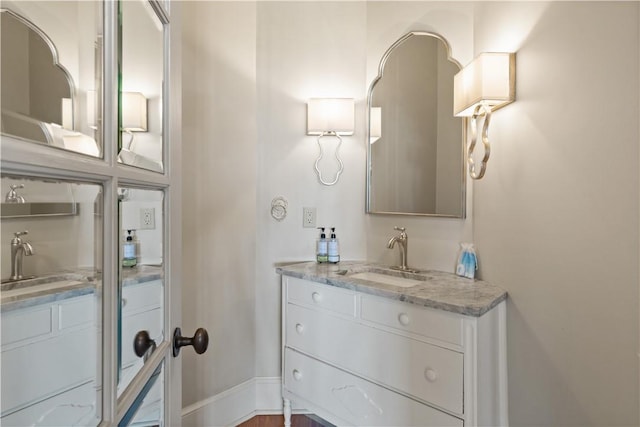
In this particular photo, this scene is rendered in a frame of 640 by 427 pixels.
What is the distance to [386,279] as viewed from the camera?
183cm

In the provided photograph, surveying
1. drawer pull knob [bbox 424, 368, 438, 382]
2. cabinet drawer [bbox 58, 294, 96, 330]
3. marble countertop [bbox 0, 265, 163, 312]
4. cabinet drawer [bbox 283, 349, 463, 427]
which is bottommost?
cabinet drawer [bbox 283, 349, 463, 427]

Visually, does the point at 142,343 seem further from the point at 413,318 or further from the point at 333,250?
the point at 333,250

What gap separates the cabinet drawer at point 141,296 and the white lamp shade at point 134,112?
274 mm

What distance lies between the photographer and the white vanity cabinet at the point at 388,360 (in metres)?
1.29

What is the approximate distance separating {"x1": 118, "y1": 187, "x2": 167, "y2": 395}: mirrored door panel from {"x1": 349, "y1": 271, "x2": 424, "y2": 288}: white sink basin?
1.15m

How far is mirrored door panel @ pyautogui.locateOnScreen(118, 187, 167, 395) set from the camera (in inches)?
22.2

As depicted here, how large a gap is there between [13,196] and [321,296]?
1.52 m

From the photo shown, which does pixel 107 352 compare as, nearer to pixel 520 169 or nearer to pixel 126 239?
pixel 126 239

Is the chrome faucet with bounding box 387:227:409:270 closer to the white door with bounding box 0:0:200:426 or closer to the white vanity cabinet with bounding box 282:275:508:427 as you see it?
the white vanity cabinet with bounding box 282:275:508:427

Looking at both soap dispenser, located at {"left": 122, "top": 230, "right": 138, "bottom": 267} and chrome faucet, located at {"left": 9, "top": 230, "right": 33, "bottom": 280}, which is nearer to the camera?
chrome faucet, located at {"left": 9, "top": 230, "right": 33, "bottom": 280}

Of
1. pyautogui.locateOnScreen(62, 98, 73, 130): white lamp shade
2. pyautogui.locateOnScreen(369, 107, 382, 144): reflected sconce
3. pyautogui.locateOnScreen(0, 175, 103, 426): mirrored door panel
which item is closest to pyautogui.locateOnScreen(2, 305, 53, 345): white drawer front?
pyautogui.locateOnScreen(0, 175, 103, 426): mirrored door panel

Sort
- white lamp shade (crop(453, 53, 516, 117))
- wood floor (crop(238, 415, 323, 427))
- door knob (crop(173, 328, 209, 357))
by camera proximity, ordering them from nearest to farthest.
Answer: door knob (crop(173, 328, 209, 357)) → white lamp shade (crop(453, 53, 516, 117)) → wood floor (crop(238, 415, 323, 427))

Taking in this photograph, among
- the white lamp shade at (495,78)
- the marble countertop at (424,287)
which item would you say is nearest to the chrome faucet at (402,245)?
the marble countertop at (424,287)

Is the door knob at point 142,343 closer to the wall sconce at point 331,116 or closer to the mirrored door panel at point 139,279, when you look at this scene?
the mirrored door panel at point 139,279
